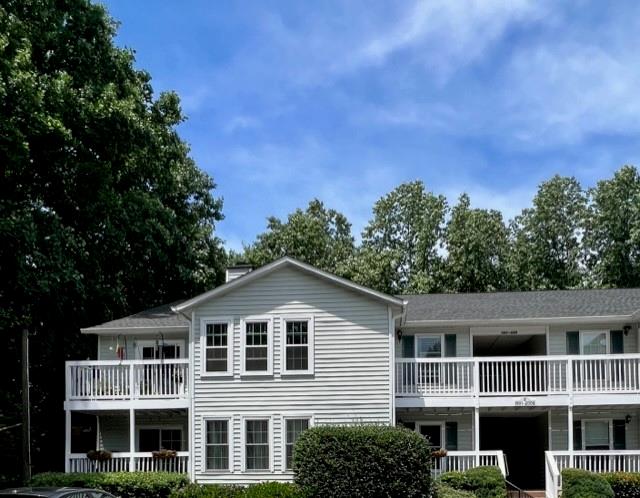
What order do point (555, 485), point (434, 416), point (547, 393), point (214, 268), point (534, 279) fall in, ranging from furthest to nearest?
1. point (534, 279)
2. point (214, 268)
3. point (434, 416)
4. point (547, 393)
5. point (555, 485)

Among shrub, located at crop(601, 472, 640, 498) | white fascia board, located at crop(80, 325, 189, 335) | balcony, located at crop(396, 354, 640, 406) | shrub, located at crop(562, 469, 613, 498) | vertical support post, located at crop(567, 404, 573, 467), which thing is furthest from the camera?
white fascia board, located at crop(80, 325, 189, 335)

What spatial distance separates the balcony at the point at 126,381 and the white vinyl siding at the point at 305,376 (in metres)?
1.14

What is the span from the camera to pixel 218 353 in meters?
25.2

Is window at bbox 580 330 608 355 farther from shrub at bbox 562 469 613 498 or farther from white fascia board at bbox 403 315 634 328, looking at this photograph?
shrub at bbox 562 469 613 498

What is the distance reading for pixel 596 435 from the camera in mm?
26969

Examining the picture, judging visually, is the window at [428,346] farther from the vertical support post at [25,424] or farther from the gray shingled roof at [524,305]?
the vertical support post at [25,424]

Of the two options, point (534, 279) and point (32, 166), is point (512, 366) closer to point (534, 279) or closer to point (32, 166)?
point (32, 166)

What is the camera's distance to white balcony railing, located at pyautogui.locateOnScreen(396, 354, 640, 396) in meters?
24.9

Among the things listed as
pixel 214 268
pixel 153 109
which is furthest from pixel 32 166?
pixel 214 268

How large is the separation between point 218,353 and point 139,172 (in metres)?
10.7

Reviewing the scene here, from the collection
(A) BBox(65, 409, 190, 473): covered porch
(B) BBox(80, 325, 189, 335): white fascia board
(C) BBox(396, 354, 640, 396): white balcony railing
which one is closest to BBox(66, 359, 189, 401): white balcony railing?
(A) BBox(65, 409, 190, 473): covered porch

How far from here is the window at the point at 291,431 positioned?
966 inches

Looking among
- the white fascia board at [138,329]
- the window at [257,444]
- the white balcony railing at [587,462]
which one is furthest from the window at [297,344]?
the white balcony railing at [587,462]

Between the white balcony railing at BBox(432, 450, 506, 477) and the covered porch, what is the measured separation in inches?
287
